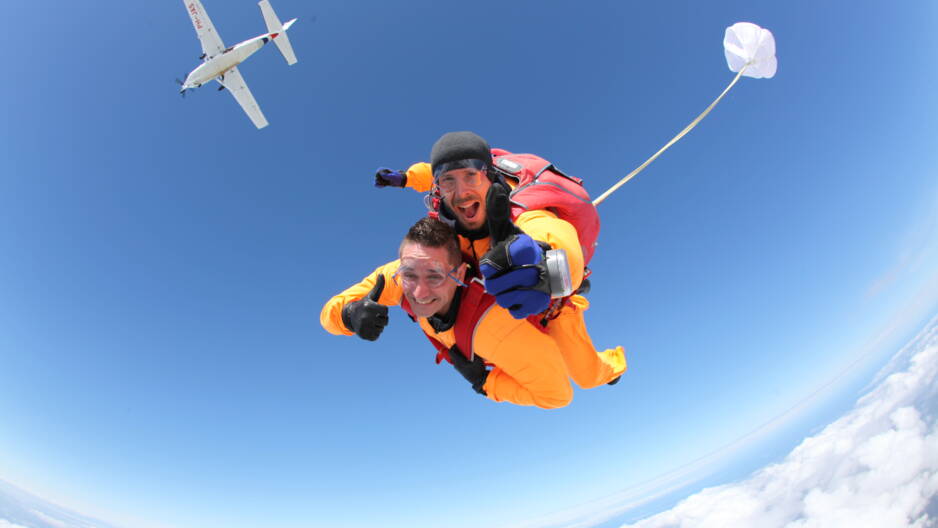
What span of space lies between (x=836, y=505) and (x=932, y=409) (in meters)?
47.2

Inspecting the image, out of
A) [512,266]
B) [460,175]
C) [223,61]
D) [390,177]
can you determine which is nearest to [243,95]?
[223,61]

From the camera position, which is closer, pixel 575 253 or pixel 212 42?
pixel 575 253

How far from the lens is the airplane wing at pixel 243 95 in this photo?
1480 centimetres

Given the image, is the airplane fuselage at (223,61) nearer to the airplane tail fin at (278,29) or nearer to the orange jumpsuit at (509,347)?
the airplane tail fin at (278,29)

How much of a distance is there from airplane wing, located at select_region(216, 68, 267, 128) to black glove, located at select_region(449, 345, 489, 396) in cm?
1673

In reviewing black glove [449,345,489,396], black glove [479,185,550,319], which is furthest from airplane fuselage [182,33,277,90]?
black glove [479,185,550,319]

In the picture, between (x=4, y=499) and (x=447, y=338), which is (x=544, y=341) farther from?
(x=4, y=499)

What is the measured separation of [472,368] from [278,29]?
16147 millimetres

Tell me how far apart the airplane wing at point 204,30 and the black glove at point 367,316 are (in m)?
15.8

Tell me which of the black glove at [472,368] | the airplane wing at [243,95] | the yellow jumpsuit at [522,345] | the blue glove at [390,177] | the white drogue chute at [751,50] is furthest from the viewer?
the airplane wing at [243,95]

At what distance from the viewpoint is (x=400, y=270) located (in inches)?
92.6

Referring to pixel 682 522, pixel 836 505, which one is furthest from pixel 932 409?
pixel 682 522

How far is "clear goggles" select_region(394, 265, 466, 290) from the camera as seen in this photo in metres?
2.29

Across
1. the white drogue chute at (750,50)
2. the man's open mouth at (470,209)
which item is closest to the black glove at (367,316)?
the man's open mouth at (470,209)
